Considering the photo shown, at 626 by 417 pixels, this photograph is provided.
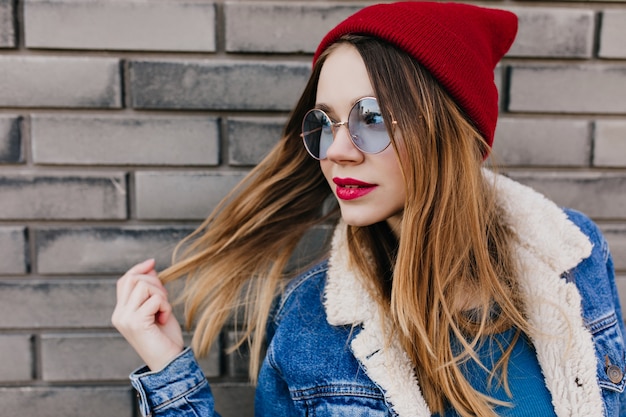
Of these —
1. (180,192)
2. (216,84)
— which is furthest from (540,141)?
(180,192)

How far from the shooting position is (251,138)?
1566 millimetres

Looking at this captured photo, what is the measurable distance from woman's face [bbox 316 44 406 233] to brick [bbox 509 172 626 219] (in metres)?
0.73

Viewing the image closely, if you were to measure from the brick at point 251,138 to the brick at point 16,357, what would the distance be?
92 cm

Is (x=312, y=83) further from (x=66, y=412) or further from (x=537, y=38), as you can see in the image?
(x=66, y=412)

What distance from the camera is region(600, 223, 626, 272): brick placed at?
1.68 meters

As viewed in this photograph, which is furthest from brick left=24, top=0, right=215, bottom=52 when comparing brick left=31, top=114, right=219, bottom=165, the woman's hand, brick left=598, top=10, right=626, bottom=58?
brick left=598, top=10, right=626, bottom=58

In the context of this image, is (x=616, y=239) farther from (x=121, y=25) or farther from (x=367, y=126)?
(x=121, y=25)

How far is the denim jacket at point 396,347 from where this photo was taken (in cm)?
115

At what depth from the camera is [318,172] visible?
58.4 inches

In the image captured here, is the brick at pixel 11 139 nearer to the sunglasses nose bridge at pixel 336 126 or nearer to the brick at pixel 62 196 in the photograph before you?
the brick at pixel 62 196

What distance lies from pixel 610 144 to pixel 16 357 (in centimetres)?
217

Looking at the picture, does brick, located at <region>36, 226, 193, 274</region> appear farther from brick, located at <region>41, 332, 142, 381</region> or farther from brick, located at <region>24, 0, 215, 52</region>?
brick, located at <region>24, 0, 215, 52</region>

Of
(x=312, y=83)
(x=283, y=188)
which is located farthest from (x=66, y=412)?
(x=312, y=83)

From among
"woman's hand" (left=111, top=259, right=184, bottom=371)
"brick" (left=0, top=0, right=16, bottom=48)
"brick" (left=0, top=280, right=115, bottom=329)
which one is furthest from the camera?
A: "brick" (left=0, top=280, right=115, bottom=329)
